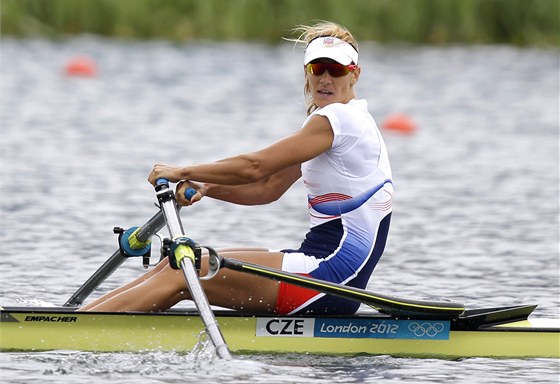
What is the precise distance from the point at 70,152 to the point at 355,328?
1083 centimetres

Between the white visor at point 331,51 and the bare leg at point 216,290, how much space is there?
3.77 feet

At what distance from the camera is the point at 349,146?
24.8 ft

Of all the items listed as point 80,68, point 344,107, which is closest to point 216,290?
point 344,107

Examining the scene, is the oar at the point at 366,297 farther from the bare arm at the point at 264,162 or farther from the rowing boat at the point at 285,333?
the bare arm at the point at 264,162

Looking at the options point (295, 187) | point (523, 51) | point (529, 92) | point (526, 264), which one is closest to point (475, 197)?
point (295, 187)

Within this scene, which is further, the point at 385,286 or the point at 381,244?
the point at 385,286

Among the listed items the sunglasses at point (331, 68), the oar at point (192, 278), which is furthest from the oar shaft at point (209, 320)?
the sunglasses at point (331, 68)

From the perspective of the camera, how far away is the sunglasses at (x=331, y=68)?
7594mm

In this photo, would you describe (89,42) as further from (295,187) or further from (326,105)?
(326,105)

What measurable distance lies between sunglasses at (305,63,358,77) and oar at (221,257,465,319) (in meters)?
1.17

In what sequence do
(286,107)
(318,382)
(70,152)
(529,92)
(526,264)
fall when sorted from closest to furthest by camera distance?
(318,382)
(526,264)
(70,152)
(286,107)
(529,92)

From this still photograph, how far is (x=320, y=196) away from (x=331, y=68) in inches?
28.8

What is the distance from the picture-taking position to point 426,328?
7863 mm

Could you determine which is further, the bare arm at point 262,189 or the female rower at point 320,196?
the bare arm at point 262,189
